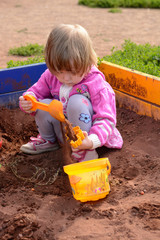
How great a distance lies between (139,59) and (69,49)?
1.88m

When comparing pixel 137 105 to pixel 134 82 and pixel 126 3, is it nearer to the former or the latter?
pixel 134 82

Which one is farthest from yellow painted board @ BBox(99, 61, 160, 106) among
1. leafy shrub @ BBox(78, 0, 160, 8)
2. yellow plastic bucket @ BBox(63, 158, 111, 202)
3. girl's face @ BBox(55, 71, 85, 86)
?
leafy shrub @ BBox(78, 0, 160, 8)

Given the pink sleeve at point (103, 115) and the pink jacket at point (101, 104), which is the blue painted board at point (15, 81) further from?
the pink sleeve at point (103, 115)

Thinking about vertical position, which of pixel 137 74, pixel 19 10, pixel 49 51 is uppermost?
pixel 49 51

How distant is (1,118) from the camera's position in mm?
3182

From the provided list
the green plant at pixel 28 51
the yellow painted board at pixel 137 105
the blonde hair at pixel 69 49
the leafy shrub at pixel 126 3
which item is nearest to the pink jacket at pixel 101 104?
the blonde hair at pixel 69 49

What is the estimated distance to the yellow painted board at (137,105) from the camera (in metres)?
3.03

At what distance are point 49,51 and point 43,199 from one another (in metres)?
0.91

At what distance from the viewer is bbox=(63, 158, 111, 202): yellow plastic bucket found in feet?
6.86

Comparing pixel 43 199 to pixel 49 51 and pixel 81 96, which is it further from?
pixel 49 51

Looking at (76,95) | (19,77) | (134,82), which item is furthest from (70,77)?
(19,77)

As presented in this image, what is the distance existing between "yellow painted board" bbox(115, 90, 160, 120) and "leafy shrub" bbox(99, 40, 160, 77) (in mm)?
351

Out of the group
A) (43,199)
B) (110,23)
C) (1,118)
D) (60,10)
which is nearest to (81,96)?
(43,199)

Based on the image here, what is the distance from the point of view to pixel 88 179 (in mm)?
2105
